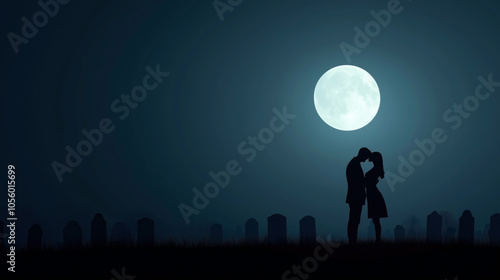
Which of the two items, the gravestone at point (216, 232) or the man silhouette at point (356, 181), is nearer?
the man silhouette at point (356, 181)

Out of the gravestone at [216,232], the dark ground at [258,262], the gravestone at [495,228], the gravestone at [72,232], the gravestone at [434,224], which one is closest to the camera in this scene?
the dark ground at [258,262]

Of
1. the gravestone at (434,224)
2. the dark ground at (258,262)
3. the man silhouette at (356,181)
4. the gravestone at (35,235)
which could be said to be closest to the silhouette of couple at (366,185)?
the man silhouette at (356,181)

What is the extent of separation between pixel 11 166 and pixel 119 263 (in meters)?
6.96

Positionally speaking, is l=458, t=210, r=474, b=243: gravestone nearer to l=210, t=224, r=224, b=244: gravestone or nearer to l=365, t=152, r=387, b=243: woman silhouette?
l=365, t=152, r=387, b=243: woman silhouette

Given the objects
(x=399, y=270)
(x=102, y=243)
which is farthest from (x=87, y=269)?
(x=399, y=270)

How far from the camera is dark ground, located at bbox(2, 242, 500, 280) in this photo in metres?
11.1

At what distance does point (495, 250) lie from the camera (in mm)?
13719

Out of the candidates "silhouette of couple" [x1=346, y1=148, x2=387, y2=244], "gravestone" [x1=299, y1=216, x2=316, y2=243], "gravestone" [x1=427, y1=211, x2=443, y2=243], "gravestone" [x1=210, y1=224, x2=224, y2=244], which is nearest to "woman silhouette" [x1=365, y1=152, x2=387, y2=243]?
"silhouette of couple" [x1=346, y1=148, x2=387, y2=244]

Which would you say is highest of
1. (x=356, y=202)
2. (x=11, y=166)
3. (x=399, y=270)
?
(x=11, y=166)

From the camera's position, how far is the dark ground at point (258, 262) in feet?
36.6

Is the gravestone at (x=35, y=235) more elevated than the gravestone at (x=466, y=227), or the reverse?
the gravestone at (x=35, y=235)

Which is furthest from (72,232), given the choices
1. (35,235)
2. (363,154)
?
(363,154)

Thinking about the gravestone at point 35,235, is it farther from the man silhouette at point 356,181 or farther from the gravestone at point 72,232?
the man silhouette at point 356,181

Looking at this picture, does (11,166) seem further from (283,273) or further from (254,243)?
(283,273)
